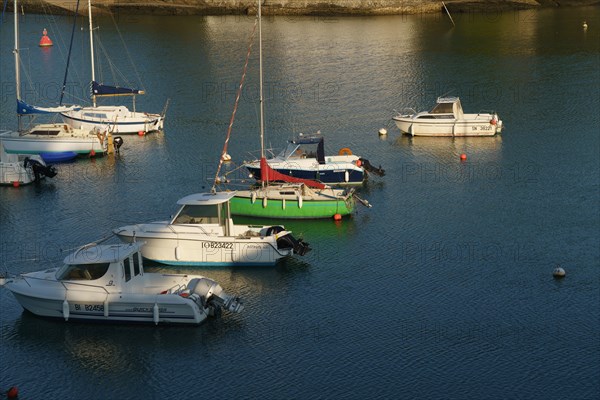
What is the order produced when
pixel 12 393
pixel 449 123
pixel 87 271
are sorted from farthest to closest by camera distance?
pixel 449 123, pixel 87 271, pixel 12 393

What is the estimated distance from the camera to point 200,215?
3766 cm

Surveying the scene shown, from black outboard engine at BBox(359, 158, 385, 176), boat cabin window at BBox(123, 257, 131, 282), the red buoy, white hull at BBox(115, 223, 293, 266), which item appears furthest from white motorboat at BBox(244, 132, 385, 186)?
the red buoy

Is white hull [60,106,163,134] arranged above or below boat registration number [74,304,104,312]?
above

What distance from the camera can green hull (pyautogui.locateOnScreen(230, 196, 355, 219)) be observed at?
42.9 m

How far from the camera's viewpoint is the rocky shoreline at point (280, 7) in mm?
106000

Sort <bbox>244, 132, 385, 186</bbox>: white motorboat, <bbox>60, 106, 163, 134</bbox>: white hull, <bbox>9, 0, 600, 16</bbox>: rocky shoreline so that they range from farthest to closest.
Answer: <bbox>9, 0, 600, 16</bbox>: rocky shoreline, <bbox>60, 106, 163, 134</bbox>: white hull, <bbox>244, 132, 385, 186</bbox>: white motorboat

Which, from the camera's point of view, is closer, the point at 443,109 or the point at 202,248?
the point at 202,248

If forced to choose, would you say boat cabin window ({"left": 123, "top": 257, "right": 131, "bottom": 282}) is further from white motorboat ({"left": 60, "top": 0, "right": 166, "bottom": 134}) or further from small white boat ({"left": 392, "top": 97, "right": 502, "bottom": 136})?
small white boat ({"left": 392, "top": 97, "right": 502, "bottom": 136})

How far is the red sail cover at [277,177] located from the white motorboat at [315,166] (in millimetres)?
2538

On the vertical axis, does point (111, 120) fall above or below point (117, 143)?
above

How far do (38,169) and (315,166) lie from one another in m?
12.2

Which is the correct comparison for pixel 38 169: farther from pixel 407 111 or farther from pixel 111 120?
pixel 407 111

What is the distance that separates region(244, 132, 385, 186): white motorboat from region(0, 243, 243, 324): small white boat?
48.0 feet

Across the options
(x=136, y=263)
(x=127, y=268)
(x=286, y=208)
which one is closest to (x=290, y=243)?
(x=286, y=208)
